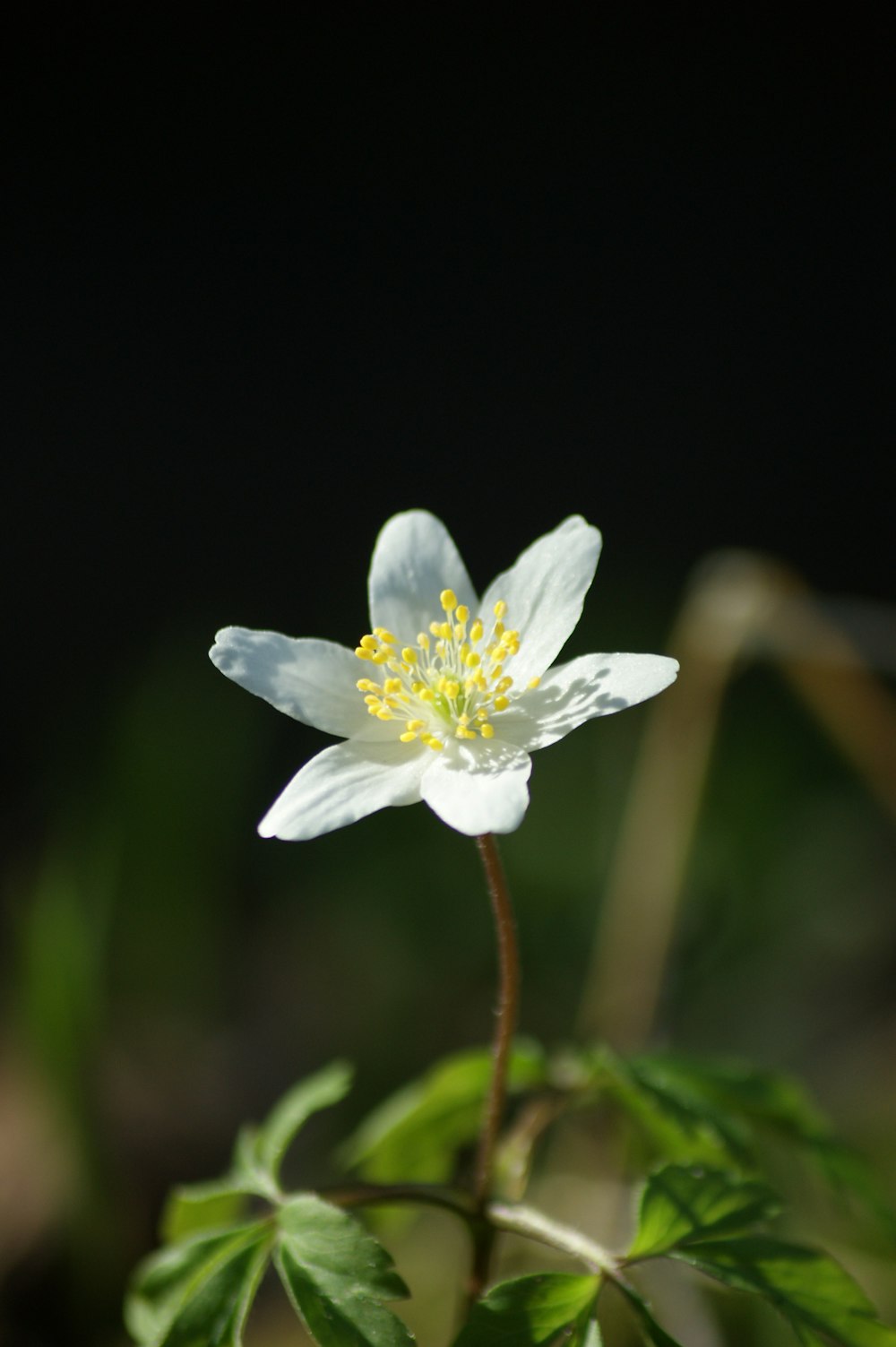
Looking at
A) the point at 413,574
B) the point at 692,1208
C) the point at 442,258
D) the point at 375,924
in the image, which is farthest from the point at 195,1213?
the point at 442,258

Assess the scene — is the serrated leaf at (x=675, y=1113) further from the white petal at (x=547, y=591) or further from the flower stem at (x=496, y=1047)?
the white petal at (x=547, y=591)

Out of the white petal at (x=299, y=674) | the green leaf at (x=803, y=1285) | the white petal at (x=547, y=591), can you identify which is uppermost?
the white petal at (x=547, y=591)

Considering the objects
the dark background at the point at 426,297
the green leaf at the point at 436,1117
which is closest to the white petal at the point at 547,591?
the green leaf at the point at 436,1117

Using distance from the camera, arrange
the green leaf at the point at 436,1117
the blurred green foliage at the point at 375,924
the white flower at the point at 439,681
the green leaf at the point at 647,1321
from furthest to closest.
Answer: the blurred green foliage at the point at 375,924, the green leaf at the point at 436,1117, the white flower at the point at 439,681, the green leaf at the point at 647,1321

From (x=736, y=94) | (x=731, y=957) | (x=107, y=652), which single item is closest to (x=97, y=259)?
(x=107, y=652)

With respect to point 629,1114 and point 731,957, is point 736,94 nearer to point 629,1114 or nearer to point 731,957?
point 731,957

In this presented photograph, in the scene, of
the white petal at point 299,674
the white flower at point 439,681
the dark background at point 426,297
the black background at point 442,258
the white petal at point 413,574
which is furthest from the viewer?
the black background at point 442,258
